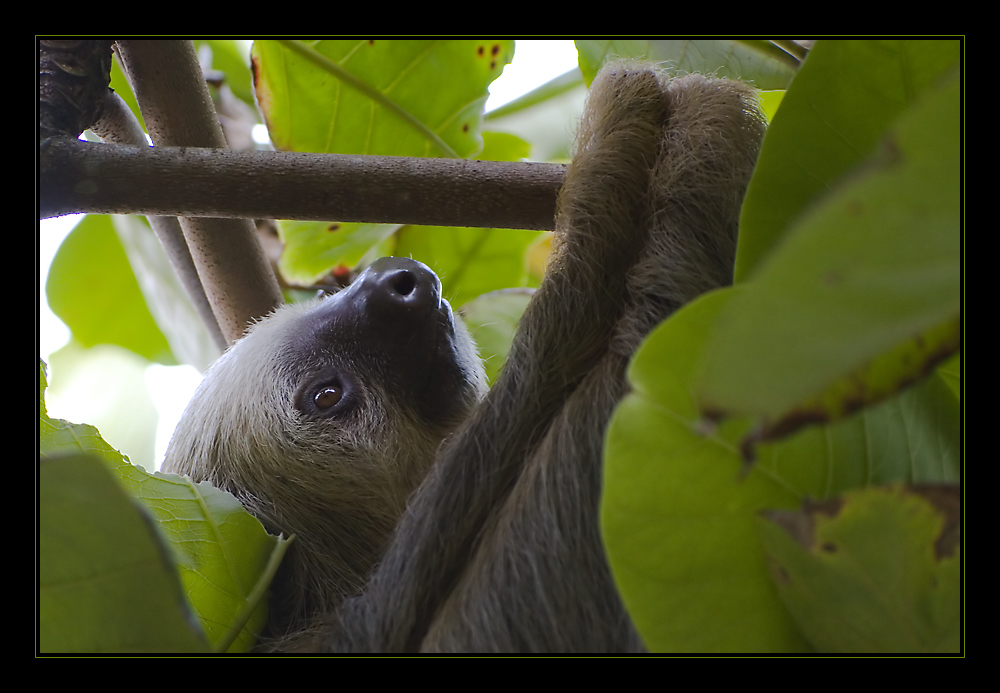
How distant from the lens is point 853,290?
744 mm

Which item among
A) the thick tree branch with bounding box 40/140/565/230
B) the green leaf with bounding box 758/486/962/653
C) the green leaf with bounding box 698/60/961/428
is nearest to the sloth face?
the thick tree branch with bounding box 40/140/565/230

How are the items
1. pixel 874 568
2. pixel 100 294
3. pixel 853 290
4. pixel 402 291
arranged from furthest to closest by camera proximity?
pixel 100 294
pixel 402 291
pixel 874 568
pixel 853 290

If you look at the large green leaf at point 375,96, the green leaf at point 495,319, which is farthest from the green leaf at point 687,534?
the green leaf at point 495,319

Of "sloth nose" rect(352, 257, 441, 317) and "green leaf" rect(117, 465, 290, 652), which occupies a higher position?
"sloth nose" rect(352, 257, 441, 317)

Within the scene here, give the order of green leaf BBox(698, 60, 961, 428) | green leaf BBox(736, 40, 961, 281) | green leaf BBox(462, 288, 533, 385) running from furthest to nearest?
green leaf BBox(462, 288, 533, 385) < green leaf BBox(736, 40, 961, 281) < green leaf BBox(698, 60, 961, 428)

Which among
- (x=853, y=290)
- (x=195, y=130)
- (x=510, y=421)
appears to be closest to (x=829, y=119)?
(x=853, y=290)

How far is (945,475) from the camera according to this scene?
1.24m

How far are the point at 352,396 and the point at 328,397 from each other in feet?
0.36

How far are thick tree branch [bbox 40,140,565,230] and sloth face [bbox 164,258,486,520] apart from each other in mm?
482

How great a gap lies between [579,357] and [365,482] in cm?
114

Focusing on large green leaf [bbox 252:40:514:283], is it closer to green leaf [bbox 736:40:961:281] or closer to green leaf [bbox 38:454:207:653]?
green leaf [bbox 736:40:961:281]

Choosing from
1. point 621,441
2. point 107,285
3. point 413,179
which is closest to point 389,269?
point 413,179

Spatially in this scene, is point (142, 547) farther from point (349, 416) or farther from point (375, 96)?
point (375, 96)

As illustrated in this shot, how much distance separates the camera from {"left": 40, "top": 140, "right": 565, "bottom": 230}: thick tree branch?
1.98 metres
